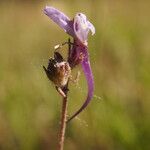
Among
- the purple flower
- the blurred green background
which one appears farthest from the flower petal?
the blurred green background

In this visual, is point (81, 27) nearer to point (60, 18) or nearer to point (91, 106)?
point (60, 18)

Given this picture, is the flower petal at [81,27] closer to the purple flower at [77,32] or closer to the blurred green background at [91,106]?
the purple flower at [77,32]

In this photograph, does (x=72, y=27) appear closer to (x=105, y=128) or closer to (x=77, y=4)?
(x=105, y=128)

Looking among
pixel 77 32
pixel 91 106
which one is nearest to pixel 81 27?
pixel 77 32

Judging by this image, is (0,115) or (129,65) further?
(129,65)

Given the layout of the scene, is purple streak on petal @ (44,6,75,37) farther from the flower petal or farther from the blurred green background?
the blurred green background

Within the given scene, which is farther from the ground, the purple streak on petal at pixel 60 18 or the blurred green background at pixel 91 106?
the purple streak on petal at pixel 60 18

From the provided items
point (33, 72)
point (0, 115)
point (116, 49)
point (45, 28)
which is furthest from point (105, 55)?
point (45, 28)

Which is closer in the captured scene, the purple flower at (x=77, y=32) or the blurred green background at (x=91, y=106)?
the purple flower at (x=77, y=32)

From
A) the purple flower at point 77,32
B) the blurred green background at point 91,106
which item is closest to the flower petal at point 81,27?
the purple flower at point 77,32
